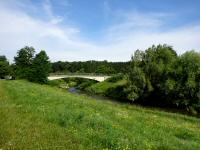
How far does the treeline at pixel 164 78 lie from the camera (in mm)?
43031

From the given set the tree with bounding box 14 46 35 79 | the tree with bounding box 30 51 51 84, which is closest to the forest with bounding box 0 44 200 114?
the tree with bounding box 30 51 51 84

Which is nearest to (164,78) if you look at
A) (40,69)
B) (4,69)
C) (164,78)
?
(164,78)

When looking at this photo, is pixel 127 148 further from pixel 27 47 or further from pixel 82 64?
pixel 82 64

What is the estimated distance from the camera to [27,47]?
10788cm

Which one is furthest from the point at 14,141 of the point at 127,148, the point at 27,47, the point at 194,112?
the point at 27,47

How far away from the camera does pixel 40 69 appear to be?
8900 centimetres

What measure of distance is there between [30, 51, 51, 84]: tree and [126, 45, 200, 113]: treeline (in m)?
44.9

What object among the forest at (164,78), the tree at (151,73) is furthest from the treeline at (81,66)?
the tree at (151,73)

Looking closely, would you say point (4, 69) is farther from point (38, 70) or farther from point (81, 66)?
point (81, 66)

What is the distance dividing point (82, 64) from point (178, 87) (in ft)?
494

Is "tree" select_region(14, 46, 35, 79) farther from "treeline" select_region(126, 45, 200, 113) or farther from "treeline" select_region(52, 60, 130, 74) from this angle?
"treeline" select_region(52, 60, 130, 74)

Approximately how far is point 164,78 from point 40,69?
52325mm

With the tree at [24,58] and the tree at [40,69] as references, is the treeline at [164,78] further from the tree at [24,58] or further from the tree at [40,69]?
the tree at [24,58]

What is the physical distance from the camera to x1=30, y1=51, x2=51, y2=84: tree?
3509 inches
